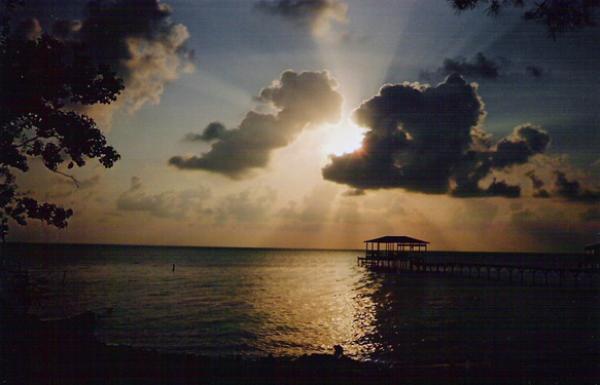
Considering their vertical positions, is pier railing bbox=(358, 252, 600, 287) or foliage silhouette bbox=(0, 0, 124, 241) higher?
foliage silhouette bbox=(0, 0, 124, 241)

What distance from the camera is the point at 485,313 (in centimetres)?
3291

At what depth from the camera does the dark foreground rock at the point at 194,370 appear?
1220 centimetres

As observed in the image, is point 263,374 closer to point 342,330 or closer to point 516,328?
point 342,330

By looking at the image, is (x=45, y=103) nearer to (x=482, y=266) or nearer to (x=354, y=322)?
(x=354, y=322)

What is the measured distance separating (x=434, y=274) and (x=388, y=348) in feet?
191

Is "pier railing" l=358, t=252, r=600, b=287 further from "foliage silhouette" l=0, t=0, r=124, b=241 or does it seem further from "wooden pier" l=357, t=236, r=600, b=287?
"foliage silhouette" l=0, t=0, r=124, b=241

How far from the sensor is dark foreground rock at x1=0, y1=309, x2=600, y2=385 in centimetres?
1220

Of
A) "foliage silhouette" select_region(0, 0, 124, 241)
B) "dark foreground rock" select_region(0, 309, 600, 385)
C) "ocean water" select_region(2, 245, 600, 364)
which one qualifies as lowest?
"ocean water" select_region(2, 245, 600, 364)

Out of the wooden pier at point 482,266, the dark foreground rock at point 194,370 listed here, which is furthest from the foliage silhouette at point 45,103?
the wooden pier at point 482,266

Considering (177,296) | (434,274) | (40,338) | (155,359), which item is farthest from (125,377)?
(434,274)

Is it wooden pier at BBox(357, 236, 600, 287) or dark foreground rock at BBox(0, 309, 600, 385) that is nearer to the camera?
dark foreground rock at BBox(0, 309, 600, 385)

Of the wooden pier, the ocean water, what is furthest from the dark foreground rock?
the wooden pier

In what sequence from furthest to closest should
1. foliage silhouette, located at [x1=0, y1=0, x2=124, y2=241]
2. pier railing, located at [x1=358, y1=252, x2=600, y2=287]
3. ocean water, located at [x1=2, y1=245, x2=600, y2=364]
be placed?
pier railing, located at [x1=358, y1=252, x2=600, y2=287] < ocean water, located at [x1=2, y1=245, x2=600, y2=364] < foliage silhouette, located at [x1=0, y1=0, x2=124, y2=241]

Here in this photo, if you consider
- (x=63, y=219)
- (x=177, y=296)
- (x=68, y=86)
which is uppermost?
(x=68, y=86)
